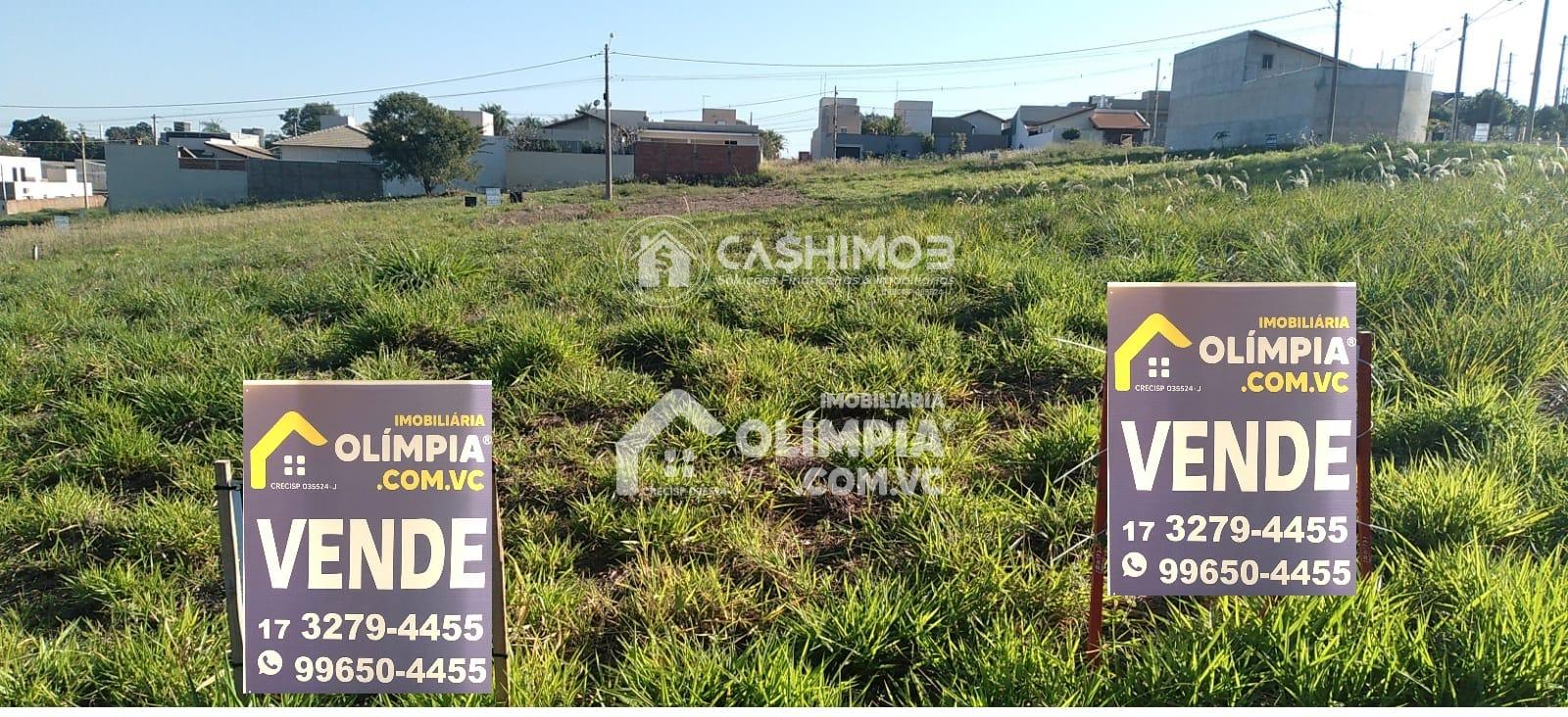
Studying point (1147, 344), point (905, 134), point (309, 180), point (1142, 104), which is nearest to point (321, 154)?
point (309, 180)

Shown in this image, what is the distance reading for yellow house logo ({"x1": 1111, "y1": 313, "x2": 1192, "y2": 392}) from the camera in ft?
7.19

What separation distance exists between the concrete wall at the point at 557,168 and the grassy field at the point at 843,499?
117 feet

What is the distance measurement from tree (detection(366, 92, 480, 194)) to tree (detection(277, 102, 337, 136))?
31.7m

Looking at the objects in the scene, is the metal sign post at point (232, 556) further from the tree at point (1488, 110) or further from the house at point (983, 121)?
the house at point (983, 121)

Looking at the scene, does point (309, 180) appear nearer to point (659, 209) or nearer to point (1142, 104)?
point (659, 209)

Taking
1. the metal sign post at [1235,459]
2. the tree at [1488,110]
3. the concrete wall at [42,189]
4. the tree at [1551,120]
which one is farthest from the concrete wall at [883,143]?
the metal sign post at [1235,459]

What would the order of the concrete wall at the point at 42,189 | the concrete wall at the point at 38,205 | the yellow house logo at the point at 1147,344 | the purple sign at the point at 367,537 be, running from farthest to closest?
the concrete wall at the point at 42,189, the concrete wall at the point at 38,205, the yellow house logo at the point at 1147,344, the purple sign at the point at 367,537

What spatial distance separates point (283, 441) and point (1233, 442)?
2397 millimetres

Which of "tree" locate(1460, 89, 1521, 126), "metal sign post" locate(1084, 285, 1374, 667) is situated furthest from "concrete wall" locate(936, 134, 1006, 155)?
"metal sign post" locate(1084, 285, 1374, 667)

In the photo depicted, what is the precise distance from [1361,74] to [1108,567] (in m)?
39.3

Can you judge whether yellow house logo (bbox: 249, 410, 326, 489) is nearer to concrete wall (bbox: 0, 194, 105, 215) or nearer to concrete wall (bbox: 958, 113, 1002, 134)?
concrete wall (bbox: 0, 194, 105, 215)

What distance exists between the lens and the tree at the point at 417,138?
38781mm

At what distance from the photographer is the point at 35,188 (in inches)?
2440
